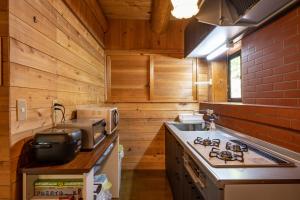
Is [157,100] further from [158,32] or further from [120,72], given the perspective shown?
[158,32]

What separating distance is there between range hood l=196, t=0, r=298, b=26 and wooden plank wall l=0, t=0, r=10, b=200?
152 centimetres

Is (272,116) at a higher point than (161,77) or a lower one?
lower

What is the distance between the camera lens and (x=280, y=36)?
203 cm

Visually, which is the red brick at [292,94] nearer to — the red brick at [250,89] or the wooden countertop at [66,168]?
the red brick at [250,89]

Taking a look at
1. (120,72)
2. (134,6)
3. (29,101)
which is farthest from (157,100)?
(29,101)

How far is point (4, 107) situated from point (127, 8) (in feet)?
8.94

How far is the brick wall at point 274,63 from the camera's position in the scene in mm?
1856

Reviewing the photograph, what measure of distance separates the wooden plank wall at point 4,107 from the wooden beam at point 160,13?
1.77m

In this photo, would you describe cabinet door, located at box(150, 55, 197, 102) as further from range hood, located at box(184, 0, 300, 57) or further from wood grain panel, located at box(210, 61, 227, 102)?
range hood, located at box(184, 0, 300, 57)

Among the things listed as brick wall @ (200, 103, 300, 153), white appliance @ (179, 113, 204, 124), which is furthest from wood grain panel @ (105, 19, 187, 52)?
brick wall @ (200, 103, 300, 153)

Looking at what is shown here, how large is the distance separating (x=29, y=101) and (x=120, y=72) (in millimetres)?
2547

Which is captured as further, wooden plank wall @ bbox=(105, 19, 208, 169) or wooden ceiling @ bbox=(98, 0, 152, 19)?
wooden plank wall @ bbox=(105, 19, 208, 169)

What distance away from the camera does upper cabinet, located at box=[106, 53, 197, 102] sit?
3.90 m

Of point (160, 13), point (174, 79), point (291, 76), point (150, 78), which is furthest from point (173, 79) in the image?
point (291, 76)
